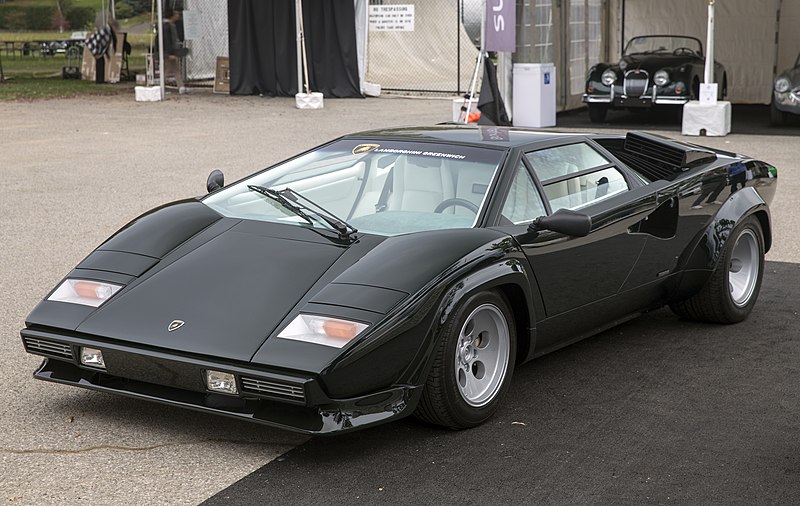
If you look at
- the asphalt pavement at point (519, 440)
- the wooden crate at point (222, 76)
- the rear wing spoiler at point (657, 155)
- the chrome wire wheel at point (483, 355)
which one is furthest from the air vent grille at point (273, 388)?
the wooden crate at point (222, 76)

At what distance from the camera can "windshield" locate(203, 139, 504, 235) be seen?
481 centimetres

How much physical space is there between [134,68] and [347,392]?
30.6 metres

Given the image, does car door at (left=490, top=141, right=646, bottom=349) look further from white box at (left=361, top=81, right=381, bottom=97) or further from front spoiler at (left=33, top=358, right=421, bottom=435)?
white box at (left=361, top=81, right=381, bottom=97)

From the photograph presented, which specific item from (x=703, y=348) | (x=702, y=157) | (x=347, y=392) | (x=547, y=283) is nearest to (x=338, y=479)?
(x=347, y=392)

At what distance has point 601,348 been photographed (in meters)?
5.69

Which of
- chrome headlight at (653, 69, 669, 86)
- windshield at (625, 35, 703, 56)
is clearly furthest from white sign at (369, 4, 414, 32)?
chrome headlight at (653, 69, 669, 86)

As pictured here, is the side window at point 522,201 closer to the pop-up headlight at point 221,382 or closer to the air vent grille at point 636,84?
the pop-up headlight at point 221,382

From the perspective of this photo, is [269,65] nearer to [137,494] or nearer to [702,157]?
[702,157]

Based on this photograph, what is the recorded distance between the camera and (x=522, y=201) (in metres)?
4.94

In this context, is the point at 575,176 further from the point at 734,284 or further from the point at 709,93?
the point at 709,93

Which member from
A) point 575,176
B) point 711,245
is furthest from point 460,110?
point 575,176

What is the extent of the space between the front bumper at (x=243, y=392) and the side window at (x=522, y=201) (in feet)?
3.62

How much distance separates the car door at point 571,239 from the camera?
190 inches

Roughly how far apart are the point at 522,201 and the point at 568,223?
1.08ft
